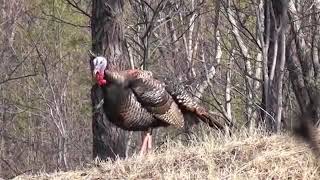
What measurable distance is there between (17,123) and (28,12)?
3317mm

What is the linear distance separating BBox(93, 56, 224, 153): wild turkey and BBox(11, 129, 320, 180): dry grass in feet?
3.34

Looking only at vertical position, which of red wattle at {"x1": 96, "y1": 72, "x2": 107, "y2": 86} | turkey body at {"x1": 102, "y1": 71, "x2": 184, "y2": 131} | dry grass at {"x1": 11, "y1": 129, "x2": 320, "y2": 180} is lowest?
dry grass at {"x1": 11, "y1": 129, "x2": 320, "y2": 180}

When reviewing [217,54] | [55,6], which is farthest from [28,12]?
[217,54]

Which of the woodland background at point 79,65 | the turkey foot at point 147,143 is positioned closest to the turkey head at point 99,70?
the turkey foot at point 147,143

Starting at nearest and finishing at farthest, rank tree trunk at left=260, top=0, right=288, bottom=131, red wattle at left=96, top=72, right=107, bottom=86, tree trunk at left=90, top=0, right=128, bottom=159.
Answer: red wattle at left=96, top=72, right=107, bottom=86 < tree trunk at left=260, top=0, right=288, bottom=131 < tree trunk at left=90, top=0, right=128, bottom=159

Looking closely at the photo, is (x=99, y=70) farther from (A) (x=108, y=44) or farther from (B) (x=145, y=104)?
(A) (x=108, y=44)

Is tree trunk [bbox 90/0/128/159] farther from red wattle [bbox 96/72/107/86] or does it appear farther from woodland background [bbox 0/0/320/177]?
red wattle [bbox 96/72/107/86]

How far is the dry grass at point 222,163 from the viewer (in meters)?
4.16

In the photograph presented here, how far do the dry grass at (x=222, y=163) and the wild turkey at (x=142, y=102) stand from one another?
3.34 feet

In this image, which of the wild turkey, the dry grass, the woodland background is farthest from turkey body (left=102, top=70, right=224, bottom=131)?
the woodland background

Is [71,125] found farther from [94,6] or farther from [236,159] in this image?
[236,159]

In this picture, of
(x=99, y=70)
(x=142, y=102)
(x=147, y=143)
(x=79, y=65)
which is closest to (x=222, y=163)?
(x=142, y=102)

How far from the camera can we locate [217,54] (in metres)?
13.9

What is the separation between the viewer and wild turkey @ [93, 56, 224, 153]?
6227 mm
